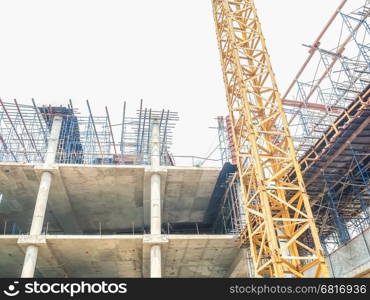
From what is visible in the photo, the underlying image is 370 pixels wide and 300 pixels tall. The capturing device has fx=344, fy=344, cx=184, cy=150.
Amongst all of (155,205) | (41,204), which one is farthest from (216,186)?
(41,204)

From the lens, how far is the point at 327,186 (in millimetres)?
13922

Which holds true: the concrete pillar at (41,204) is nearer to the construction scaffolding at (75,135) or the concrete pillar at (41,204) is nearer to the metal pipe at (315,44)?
the construction scaffolding at (75,135)

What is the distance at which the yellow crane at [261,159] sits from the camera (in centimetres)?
1116

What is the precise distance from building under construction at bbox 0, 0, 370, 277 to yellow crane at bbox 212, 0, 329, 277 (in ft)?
0.18

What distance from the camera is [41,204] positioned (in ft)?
50.9

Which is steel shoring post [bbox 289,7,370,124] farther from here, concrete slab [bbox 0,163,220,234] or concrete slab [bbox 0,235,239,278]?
concrete slab [bbox 0,235,239,278]

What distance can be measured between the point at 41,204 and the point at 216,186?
28.8 feet

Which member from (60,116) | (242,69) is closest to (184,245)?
(242,69)

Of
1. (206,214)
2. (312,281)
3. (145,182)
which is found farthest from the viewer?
(206,214)

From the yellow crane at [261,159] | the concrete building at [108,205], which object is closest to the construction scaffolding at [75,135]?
the concrete building at [108,205]

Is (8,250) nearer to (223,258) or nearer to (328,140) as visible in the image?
(223,258)

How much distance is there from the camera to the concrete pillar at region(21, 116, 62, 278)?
13844 millimetres

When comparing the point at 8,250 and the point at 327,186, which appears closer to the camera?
the point at 327,186

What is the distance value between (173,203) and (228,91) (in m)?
7.63
